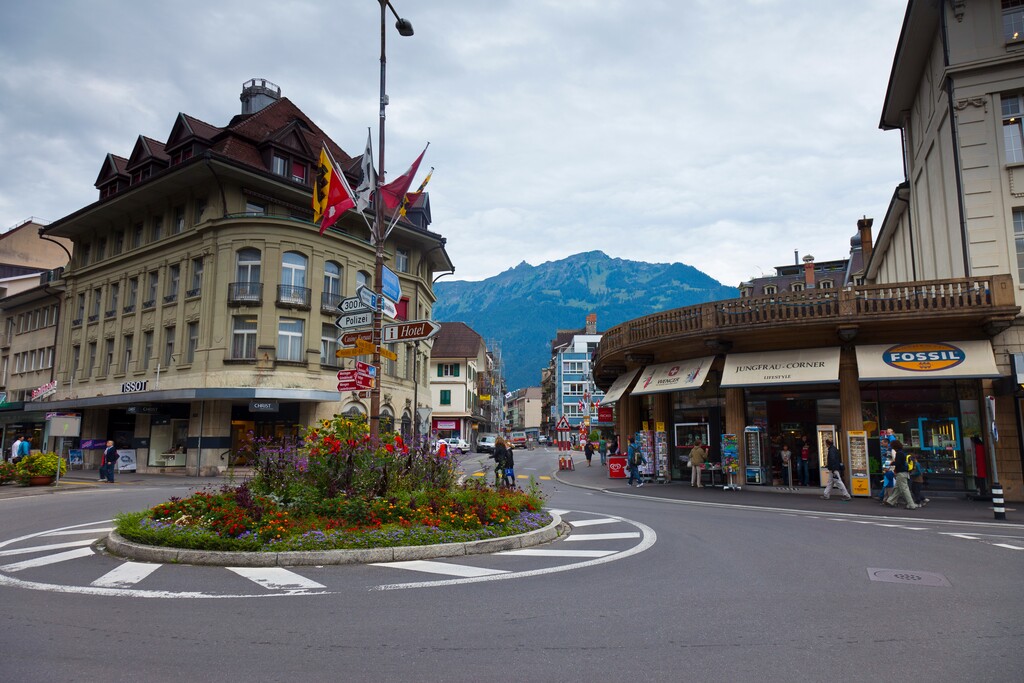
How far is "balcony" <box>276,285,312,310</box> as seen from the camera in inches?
1340

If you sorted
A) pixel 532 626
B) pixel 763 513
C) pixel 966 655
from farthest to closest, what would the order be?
pixel 763 513, pixel 532 626, pixel 966 655

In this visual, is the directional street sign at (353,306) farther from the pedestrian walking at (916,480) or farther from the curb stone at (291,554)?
the pedestrian walking at (916,480)

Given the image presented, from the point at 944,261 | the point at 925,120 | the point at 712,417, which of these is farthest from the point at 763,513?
the point at 925,120

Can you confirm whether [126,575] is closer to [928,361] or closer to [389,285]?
[389,285]

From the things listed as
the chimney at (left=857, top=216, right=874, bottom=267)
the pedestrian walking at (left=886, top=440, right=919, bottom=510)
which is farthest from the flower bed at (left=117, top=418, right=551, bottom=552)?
the chimney at (left=857, top=216, right=874, bottom=267)

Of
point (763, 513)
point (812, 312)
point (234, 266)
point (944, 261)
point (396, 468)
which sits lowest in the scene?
point (763, 513)

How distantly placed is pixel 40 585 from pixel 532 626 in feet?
19.1

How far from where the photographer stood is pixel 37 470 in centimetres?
2538

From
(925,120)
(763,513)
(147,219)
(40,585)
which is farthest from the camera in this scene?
→ (147,219)

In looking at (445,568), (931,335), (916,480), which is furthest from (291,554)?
(931,335)

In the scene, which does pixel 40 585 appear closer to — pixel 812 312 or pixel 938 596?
pixel 938 596

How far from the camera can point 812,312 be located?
20.5 m

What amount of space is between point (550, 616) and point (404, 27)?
1208cm

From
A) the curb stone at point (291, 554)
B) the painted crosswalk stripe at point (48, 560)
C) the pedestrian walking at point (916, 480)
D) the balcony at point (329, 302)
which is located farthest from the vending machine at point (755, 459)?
the balcony at point (329, 302)
